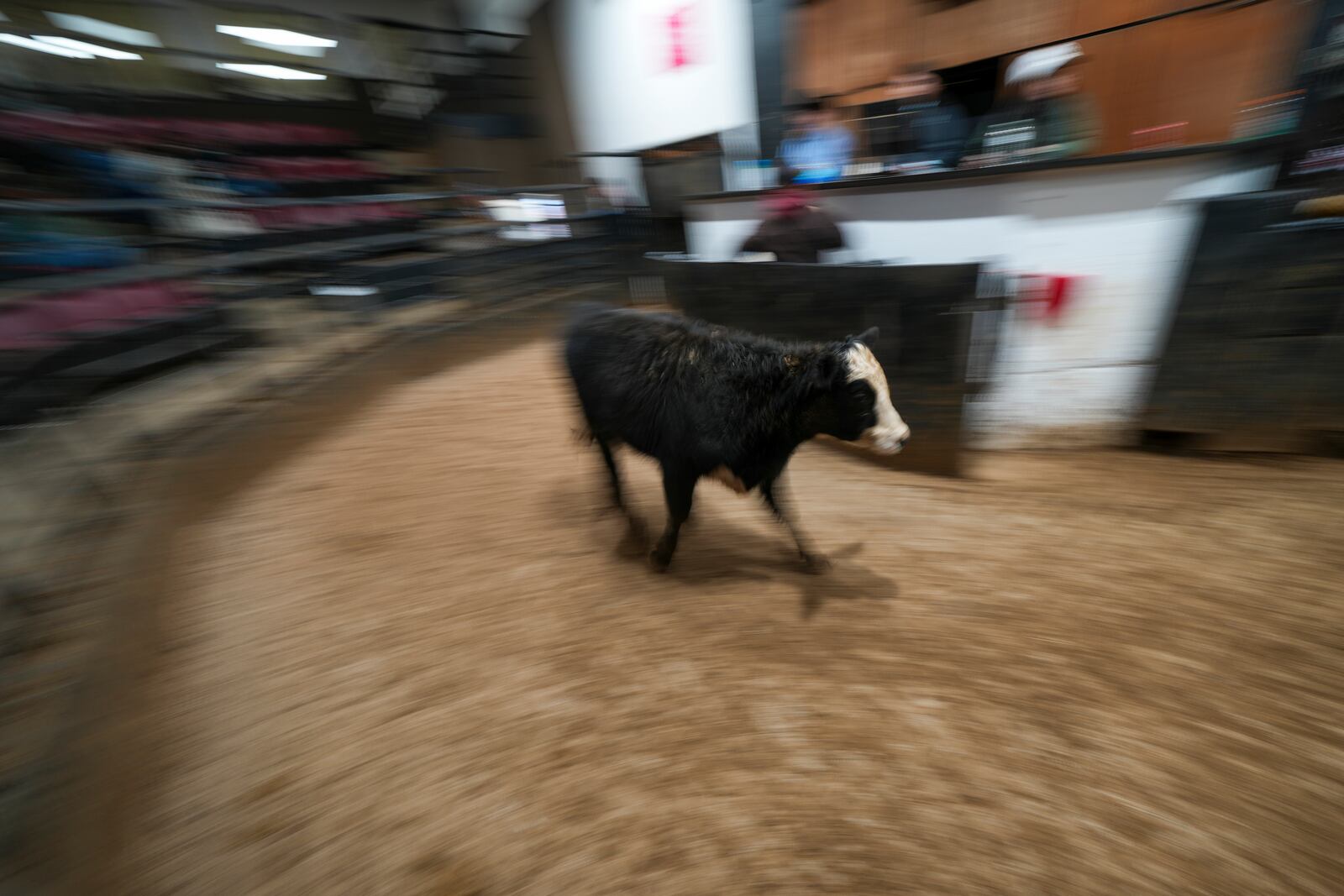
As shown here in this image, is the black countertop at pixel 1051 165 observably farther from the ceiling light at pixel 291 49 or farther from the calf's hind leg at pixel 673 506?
the ceiling light at pixel 291 49

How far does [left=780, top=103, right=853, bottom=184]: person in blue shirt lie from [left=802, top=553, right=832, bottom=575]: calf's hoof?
155 inches

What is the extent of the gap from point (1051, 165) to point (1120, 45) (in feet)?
5.29


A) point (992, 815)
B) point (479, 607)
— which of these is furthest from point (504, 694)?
point (992, 815)

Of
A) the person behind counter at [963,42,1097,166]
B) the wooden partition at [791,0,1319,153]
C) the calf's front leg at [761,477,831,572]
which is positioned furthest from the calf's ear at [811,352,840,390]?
the wooden partition at [791,0,1319,153]

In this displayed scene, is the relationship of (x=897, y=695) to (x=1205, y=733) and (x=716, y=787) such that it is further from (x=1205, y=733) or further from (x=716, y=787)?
(x=1205, y=733)

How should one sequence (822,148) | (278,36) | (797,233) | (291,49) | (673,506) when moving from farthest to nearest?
(291,49)
(278,36)
(822,148)
(797,233)
(673,506)

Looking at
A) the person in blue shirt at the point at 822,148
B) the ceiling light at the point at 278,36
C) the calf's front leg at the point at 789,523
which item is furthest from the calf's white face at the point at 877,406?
the ceiling light at the point at 278,36

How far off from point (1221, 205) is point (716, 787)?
13.4 feet

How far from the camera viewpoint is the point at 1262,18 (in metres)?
3.13

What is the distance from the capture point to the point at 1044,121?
3510 millimetres

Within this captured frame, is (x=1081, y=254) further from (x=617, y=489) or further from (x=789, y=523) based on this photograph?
(x=617, y=489)

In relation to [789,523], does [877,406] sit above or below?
above

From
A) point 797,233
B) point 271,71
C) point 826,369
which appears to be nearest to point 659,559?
point 826,369

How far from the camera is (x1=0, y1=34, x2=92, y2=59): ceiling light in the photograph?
22.2ft
